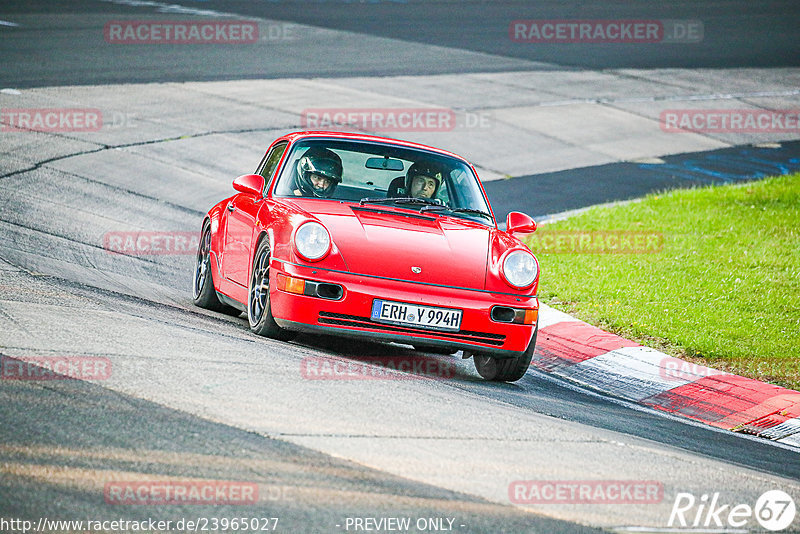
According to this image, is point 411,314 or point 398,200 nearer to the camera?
point 411,314

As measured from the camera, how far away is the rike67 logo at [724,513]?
179 inches

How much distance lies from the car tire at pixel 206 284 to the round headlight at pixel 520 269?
2649mm

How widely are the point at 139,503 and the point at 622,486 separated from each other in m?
2.14

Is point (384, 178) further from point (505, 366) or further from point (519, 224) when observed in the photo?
point (505, 366)

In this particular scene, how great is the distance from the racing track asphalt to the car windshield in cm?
111

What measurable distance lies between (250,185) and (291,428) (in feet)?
11.1

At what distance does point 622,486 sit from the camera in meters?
4.91

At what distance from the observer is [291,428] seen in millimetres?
5059

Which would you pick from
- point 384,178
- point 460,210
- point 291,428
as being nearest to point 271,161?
point 384,178

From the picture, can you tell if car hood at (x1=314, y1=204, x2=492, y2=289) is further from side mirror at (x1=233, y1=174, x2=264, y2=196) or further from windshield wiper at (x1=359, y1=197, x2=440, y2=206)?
side mirror at (x1=233, y1=174, x2=264, y2=196)

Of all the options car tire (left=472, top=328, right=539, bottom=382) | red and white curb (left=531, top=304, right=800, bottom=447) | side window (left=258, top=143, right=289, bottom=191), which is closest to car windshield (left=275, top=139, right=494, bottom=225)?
side window (left=258, top=143, right=289, bottom=191)

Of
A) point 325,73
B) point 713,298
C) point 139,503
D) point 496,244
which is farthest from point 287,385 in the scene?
point 325,73

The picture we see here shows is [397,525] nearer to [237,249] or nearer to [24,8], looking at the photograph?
[237,249]

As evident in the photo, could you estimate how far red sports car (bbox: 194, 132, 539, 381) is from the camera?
6.88m
